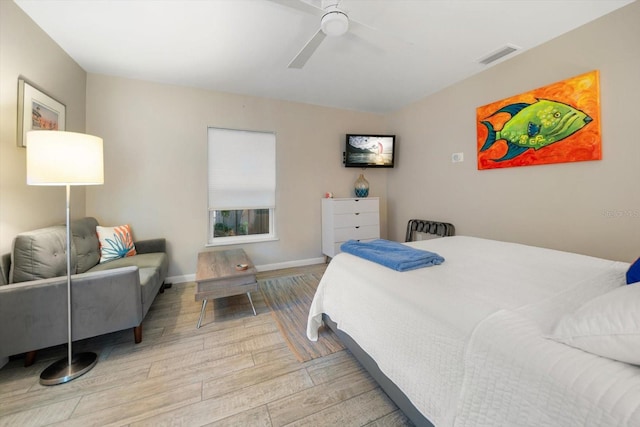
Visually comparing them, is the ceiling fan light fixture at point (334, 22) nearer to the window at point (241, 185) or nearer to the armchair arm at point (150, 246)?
the window at point (241, 185)

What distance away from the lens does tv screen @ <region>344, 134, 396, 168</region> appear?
161 inches

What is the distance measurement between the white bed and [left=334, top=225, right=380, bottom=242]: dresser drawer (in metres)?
2.05

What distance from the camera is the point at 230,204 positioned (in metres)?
3.60

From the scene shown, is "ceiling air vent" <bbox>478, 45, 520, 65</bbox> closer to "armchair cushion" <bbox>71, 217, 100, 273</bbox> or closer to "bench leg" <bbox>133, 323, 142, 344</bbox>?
"bench leg" <bbox>133, 323, 142, 344</bbox>

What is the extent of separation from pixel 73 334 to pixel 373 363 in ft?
6.70

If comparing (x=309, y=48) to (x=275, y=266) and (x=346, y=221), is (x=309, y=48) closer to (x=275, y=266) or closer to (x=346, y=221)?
(x=346, y=221)

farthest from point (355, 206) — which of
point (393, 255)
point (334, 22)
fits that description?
point (334, 22)

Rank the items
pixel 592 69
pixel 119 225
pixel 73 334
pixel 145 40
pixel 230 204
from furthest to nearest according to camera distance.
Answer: pixel 230 204 → pixel 119 225 → pixel 145 40 → pixel 592 69 → pixel 73 334

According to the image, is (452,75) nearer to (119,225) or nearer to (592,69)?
(592,69)

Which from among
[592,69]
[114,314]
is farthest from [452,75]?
[114,314]

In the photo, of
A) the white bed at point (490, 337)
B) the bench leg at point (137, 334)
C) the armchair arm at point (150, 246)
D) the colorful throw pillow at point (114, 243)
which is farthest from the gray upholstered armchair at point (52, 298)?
the white bed at point (490, 337)

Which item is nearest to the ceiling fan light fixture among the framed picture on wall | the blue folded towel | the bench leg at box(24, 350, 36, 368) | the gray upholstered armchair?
the blue folded towel

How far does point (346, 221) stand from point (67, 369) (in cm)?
325

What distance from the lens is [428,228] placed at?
3.72 metres
